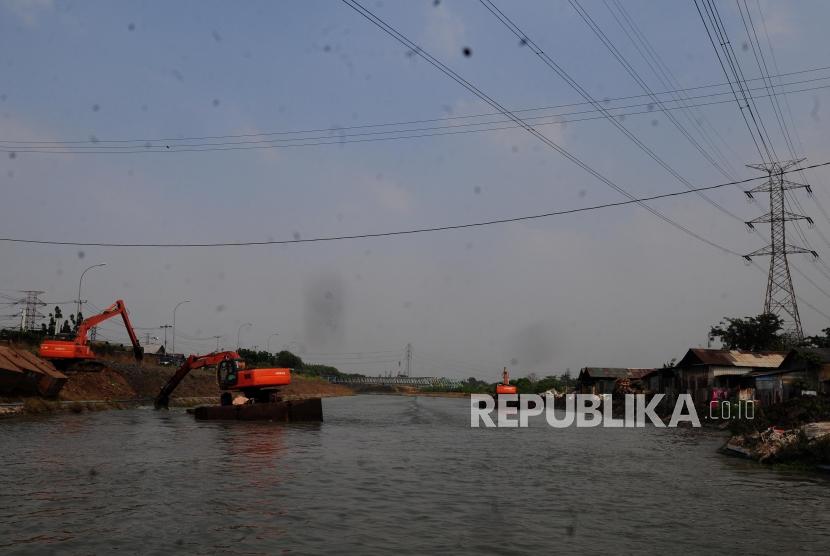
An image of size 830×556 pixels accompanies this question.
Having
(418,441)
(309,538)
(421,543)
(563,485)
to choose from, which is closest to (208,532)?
(309,538)

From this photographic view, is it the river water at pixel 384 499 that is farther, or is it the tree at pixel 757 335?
the tree at pixel 757 335

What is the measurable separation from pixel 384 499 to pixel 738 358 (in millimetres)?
50994

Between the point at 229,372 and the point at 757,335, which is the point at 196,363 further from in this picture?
the point at 757,335

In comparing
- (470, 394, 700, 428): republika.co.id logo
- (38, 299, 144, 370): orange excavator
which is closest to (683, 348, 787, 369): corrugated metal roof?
(470, 394, 700, 428): republika.co.id logo

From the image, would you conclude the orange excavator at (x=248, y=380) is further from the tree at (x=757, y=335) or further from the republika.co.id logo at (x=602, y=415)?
the tree at (x=757, y=335)

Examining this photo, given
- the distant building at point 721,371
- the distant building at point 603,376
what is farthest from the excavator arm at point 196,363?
the distant building at point 603,376

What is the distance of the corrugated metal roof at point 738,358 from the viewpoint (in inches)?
2287

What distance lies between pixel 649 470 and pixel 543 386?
14001cm

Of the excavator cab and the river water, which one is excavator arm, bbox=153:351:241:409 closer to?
the excavator cab

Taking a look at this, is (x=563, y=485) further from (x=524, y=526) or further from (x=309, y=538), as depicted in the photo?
(x=309, y=538)

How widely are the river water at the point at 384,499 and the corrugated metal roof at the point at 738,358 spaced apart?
2933 centimetres

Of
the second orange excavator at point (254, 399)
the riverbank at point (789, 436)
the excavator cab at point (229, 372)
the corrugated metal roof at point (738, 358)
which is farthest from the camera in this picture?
the corrugated metal roof at point (738, 358)

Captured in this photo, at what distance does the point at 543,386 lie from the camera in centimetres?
16138

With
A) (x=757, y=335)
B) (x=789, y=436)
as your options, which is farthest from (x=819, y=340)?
(x=789, y=436)
